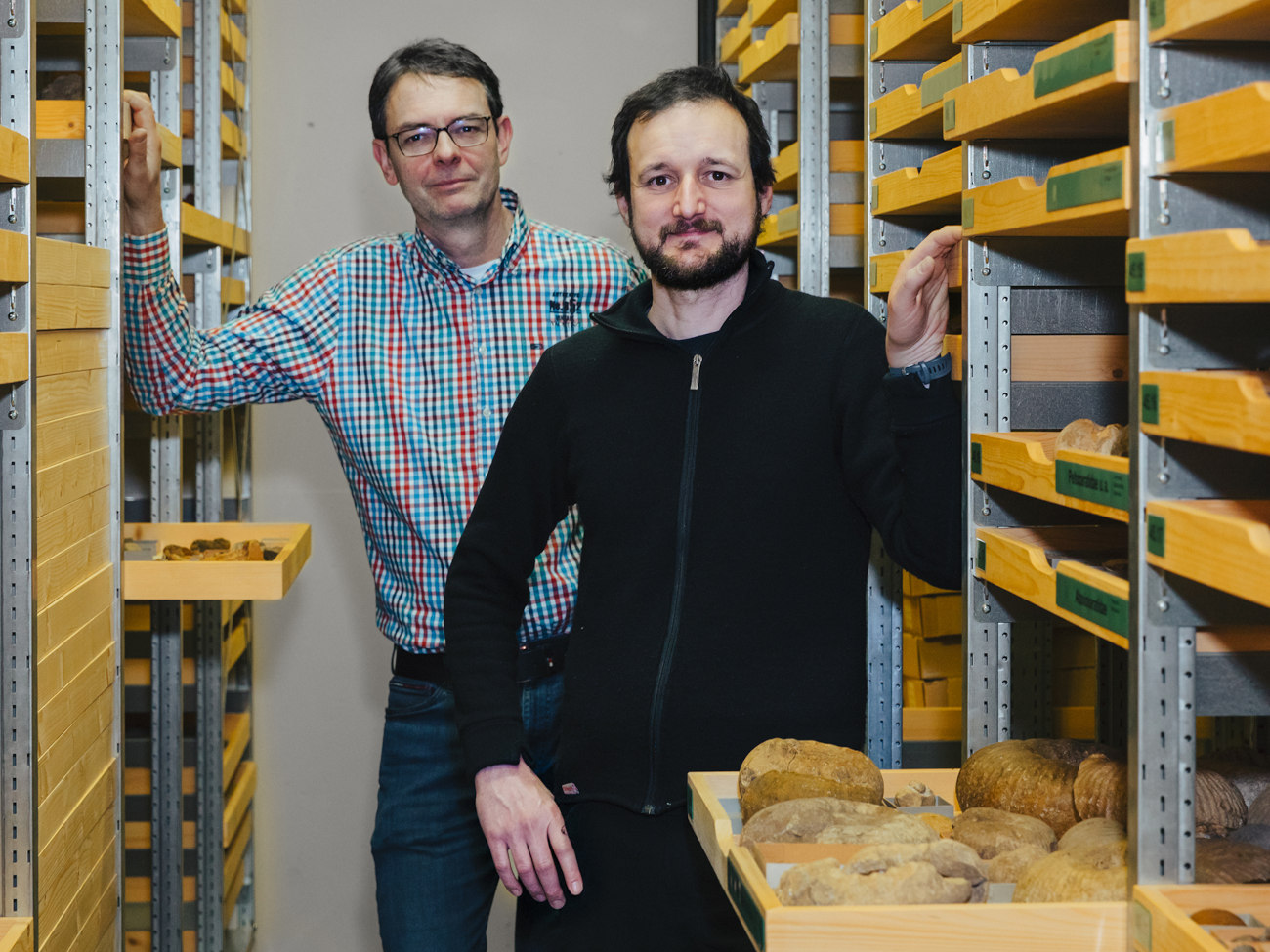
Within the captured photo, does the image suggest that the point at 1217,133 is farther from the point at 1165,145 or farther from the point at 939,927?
the point at 939,927

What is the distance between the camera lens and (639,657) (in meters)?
1.88

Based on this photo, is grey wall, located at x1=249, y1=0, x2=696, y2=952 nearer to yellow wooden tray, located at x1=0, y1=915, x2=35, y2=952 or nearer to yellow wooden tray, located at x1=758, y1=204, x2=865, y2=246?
yellow wooden tray, located at x1=758, y1=204, x2=865, y2=246

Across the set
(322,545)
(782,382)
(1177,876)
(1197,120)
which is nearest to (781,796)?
(1177,876)

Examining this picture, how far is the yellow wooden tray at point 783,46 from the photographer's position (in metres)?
2.95

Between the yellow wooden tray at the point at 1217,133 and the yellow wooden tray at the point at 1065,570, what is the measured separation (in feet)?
1.33

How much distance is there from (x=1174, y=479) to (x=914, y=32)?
4.00 ft

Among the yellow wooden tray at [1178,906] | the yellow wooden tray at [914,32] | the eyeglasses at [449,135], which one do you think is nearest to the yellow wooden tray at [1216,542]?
the yellow wooden tray at [1178,906]

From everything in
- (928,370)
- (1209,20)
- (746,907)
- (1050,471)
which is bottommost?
(746,907)

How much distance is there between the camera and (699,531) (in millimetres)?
1876

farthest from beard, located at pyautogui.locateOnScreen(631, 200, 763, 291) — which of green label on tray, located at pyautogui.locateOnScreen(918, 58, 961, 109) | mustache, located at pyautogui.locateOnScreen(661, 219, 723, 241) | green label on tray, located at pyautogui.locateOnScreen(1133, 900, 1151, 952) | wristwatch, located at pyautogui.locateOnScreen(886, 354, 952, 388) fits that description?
green label on tray, located at pyautogui.locateOnScreen(1133, 900, 1151, 952)

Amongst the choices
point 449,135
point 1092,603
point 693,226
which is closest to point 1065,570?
point 1092,603

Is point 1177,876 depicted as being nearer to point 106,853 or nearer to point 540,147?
point 106,853

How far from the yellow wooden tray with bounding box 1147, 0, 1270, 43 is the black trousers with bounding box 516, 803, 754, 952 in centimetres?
116

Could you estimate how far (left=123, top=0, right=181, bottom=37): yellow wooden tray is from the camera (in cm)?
292
